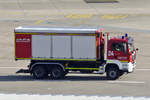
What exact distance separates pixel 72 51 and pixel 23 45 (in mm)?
3193

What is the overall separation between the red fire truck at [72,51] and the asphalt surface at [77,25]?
77cm

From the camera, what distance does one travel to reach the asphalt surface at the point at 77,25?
27411 millimetres

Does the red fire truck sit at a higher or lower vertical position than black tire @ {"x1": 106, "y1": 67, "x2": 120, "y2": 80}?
higher

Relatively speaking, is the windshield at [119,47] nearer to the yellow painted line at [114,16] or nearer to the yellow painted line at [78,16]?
the yellow painted line at [114,16]

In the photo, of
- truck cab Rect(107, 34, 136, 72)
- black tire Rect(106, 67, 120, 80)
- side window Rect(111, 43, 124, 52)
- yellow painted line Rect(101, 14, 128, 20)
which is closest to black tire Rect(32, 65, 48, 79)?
black tire Rect(106, 67, 120, 80)

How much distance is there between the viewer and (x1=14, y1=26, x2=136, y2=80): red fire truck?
29.6 meters

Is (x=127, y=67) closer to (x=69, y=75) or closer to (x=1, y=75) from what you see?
(x=69, y=75)

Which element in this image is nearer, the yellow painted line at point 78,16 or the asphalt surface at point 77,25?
the asphalt surface at point 77,25

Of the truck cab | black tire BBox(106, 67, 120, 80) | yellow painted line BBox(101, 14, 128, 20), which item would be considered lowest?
black tire BBox(106, 67, 120, 80)

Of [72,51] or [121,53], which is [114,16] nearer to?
[121,53]

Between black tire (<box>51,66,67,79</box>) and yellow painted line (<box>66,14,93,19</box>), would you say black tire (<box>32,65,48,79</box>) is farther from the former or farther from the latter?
yellow painted line (<box>66,14,93,19</box>)

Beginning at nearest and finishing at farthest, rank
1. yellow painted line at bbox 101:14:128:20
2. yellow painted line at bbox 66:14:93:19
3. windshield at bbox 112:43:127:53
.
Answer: windshield at bbox 112:43:127:53 → yellow painted line at bbox 101:14:128:20 → yellow painted line at bbox 66:14:93:19

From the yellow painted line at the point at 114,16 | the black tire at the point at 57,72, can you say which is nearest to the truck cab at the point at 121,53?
the black tire at the point at 57,72

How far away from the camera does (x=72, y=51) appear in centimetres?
2977
